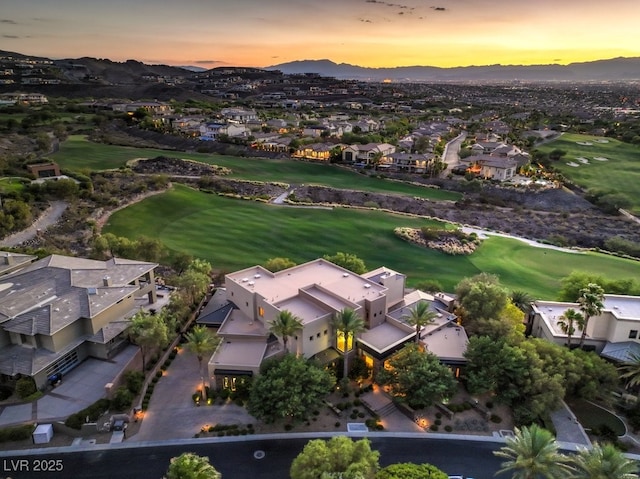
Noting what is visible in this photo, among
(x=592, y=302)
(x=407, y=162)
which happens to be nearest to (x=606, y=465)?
(x=592, y=302)

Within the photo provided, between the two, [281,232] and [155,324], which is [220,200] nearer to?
[281,232]

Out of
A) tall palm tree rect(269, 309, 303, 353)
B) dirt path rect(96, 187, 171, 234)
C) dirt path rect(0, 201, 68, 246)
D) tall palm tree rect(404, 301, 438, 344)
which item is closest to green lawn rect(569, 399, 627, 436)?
tall palm tree rect(404, 301, 438, 344)

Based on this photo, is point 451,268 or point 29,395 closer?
point 29,395

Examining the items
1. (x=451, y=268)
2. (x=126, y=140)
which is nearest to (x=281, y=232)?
(x=451, y=268)

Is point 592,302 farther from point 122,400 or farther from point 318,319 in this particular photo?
point 122,400

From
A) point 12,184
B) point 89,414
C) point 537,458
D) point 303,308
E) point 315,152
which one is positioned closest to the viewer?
point 537,458

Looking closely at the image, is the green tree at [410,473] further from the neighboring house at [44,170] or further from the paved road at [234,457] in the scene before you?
the neighboring house at [44,170]

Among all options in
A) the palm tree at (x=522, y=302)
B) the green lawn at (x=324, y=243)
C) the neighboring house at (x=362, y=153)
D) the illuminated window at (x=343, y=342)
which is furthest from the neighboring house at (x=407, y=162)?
the illuminated window at (x=343, y=342)

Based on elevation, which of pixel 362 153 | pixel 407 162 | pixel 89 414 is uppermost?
pixel 362 153
